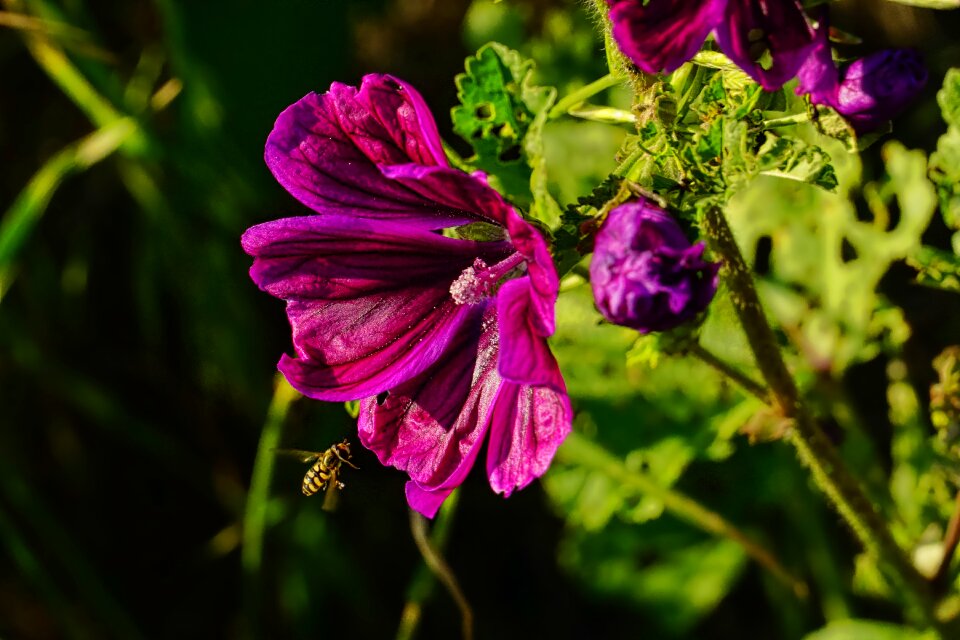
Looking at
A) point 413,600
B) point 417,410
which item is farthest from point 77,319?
point 417,410

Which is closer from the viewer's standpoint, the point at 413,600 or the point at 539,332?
the point at 539,332

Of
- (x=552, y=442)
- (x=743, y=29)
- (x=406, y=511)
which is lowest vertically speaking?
(x=406, y=511)

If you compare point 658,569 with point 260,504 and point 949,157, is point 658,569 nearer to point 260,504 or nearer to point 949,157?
point 260,504

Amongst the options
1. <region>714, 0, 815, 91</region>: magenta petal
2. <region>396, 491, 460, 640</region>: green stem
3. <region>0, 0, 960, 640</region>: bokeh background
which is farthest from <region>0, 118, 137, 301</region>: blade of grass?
<region>714, 0, 815, 91</region>: magenta petal

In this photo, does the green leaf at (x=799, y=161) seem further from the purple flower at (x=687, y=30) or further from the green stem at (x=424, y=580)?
the green stem at (x=424, y=580)

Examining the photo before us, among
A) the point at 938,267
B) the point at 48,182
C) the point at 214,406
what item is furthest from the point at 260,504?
the point at 938,267

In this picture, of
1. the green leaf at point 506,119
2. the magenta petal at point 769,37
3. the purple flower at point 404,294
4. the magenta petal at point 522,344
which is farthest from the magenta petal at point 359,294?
the magenta petal at point 769,37

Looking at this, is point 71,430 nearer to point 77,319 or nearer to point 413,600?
point 77,319
